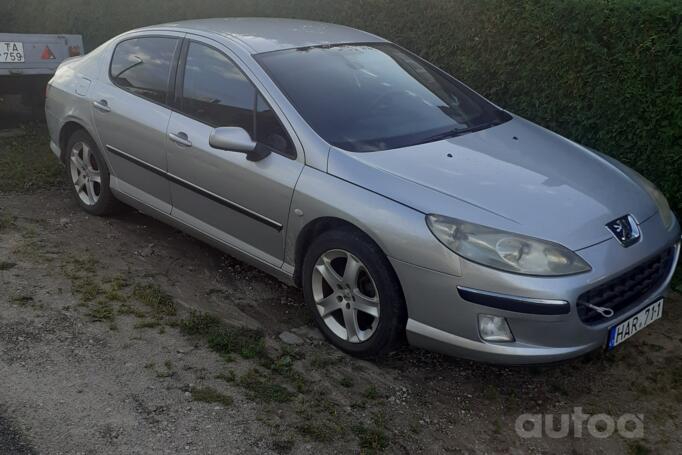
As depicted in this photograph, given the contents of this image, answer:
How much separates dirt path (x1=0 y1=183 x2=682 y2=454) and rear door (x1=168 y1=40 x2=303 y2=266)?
491 millimetres

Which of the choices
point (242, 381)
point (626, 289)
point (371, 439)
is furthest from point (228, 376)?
point (626, 289)

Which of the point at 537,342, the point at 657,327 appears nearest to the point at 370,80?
the point at 537,342

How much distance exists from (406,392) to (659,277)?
1448 millimetres

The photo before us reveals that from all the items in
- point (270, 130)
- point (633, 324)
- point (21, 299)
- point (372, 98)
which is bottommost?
point (21, 299)

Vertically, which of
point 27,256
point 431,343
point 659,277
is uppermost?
point 659,277

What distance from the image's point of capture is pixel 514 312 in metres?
3.36

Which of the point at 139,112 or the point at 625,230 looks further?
the point at 139,112

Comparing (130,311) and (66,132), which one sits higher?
(66,132)

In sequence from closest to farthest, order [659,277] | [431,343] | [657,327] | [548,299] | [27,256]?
[548,299], [431,343], [659,277], [657,327], [27,256]

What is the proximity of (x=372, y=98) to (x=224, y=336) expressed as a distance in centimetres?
164

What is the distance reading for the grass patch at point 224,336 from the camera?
4.04 metres

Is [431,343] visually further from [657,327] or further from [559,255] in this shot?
[657,327]

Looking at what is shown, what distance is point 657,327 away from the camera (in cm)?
445

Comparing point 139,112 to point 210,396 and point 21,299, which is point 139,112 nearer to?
point 21,299
